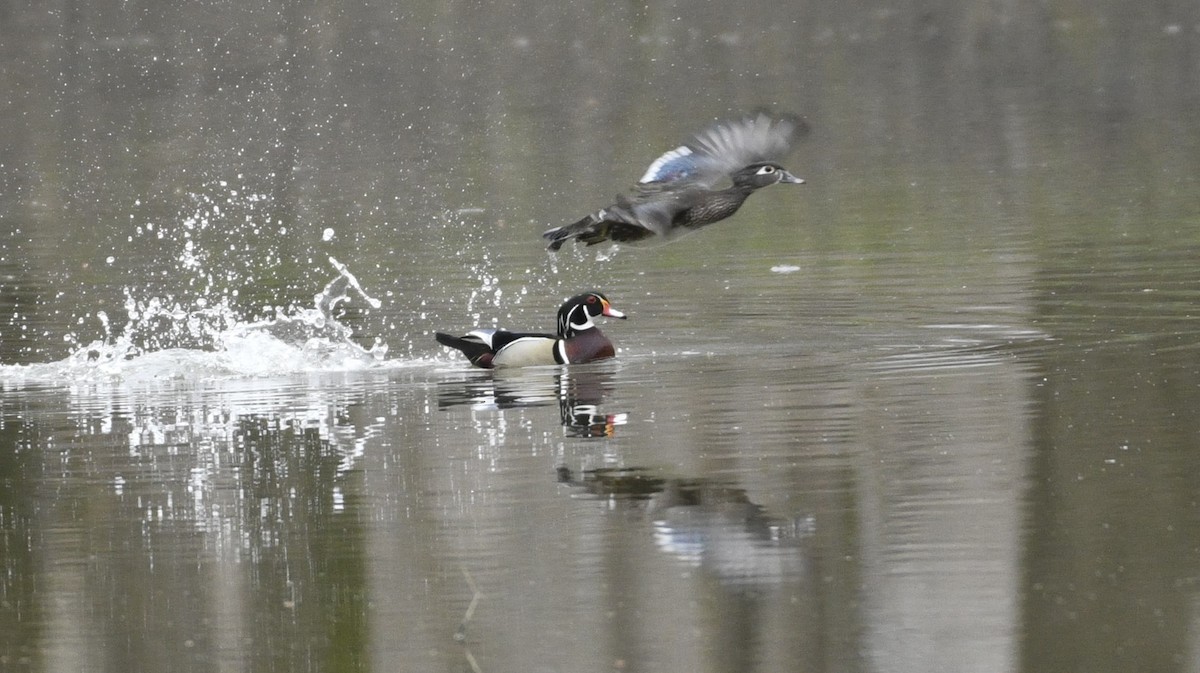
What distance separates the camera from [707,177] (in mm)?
12555

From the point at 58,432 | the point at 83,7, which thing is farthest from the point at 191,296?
the point at 83,7

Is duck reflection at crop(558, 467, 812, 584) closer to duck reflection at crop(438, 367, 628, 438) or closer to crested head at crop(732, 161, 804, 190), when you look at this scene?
duck reflection at crop(438, 367, 628, 438)

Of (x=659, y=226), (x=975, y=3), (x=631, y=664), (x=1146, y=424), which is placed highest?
(x=975, y=3)

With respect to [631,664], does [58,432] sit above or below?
above

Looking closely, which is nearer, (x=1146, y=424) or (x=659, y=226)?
A: (x=1146, y=424)

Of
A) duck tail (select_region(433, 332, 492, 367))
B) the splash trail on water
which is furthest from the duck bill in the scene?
the splash trail on water

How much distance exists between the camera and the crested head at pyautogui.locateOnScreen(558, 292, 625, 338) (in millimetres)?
13500

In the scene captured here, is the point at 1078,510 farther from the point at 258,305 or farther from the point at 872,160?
the point at 872,160

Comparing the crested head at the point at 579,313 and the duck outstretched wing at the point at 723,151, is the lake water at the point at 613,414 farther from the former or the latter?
the duck outstretched wing at the point at 723,151

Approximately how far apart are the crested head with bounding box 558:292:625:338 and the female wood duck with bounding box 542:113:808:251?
1.21 meters

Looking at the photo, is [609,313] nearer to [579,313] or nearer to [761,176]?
[579,313]

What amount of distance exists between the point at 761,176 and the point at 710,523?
4767 mm

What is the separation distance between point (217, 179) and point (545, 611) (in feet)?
75.5

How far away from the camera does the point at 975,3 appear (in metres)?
46.5
